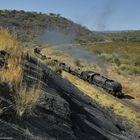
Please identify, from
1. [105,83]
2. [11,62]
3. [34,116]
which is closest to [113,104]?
[105,83]

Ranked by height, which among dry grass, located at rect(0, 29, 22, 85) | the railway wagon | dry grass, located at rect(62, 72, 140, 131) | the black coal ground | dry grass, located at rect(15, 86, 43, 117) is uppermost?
dry grass, located at rect(0, 29, 22, 85)

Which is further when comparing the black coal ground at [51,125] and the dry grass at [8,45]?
the dry grass at [8,45]

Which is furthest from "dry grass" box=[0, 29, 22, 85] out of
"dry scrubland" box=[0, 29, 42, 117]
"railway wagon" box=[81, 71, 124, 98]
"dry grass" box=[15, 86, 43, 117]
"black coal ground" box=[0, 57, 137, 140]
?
"railway wagon" box=[81, 71, 124, 98]

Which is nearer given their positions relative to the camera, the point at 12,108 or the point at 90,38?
the point at 12,108

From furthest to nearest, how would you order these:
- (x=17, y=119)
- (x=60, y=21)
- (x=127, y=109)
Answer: (x=60, y=21)
(x=127, y=109)
(x=17, y=119)

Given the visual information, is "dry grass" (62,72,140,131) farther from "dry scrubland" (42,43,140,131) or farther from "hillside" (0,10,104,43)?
"hillside" (0,10,104,43)

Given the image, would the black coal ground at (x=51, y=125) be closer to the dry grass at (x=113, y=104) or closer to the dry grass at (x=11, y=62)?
the dry grass at (x=11, y=62)

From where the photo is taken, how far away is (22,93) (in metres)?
11.7

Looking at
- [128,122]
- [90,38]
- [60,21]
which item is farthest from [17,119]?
[60,21]

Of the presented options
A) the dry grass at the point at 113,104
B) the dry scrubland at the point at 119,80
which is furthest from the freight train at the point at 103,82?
the dry grass at the point at 113,104

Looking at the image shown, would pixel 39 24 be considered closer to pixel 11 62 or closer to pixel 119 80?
pixel 119 80

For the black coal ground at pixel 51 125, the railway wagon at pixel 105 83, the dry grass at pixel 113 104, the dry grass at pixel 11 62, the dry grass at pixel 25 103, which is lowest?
the dry grass at pixel 113 104

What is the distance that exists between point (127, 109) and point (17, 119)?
2173 cm

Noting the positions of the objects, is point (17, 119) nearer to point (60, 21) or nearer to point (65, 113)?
point (65, 113)
